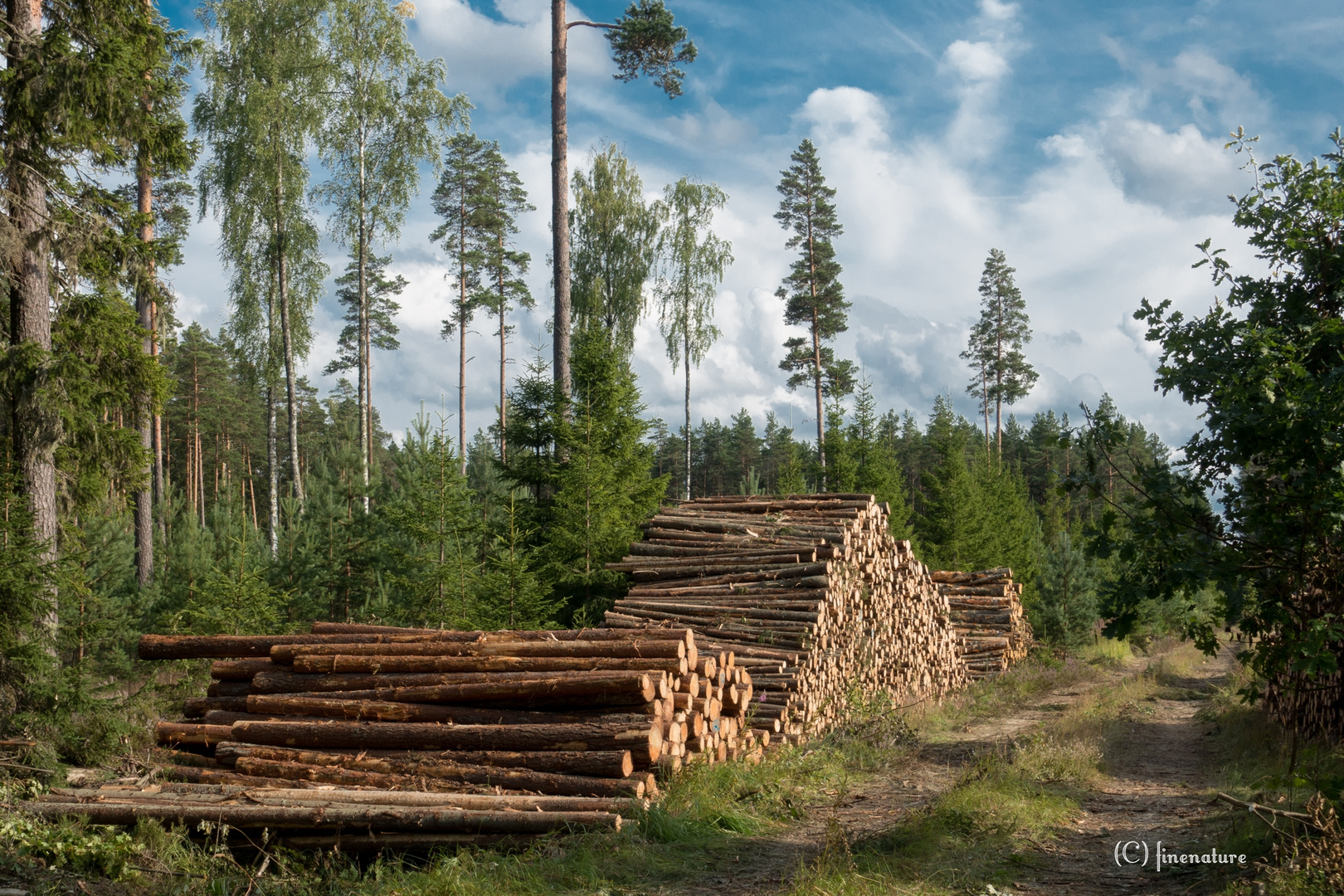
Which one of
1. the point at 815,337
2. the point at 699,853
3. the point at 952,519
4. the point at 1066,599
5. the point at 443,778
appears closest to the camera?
the point at 699,853

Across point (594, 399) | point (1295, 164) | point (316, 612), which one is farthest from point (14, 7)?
point (1295, 164)

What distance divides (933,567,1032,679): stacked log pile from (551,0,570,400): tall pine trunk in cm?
887

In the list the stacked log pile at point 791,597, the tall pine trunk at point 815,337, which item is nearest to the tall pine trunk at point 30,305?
the stacked log pile at point 791,597

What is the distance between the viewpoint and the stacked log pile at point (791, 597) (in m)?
10.0

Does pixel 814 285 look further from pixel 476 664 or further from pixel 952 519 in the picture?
pixel 476 664

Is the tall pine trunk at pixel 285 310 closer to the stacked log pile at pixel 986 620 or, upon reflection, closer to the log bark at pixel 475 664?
the log bark at pixel 475 664

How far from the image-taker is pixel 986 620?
65.3 ft

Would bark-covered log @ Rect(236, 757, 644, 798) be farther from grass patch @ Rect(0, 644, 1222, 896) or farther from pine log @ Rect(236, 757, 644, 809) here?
grass patch @ Rect(0, 644, 1222, 896)

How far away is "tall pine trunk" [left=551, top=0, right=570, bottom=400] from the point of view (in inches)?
578

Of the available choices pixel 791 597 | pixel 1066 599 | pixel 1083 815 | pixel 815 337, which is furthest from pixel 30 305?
pixel 815 337

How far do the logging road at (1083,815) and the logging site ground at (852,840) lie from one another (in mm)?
24

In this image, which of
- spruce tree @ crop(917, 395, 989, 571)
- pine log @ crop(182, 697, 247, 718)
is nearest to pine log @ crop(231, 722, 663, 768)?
pine log @ crop(182, 697, 247, 718)

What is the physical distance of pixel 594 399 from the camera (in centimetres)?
Result: 1322

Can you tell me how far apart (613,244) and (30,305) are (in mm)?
18177
